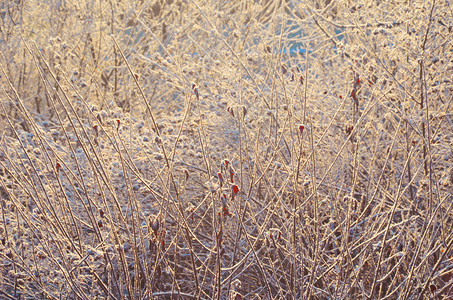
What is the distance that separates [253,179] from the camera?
2021 millimetres

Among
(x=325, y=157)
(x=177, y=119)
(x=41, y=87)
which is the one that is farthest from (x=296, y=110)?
(x=41, y=87)

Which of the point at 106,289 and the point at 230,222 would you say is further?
the point at 230,222

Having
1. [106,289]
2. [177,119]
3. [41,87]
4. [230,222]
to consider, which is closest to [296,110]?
[177,119]

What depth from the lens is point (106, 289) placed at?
2088 millimetres

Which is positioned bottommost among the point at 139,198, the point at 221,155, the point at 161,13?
the point at 139,198

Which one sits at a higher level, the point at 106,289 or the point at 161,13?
the point at 161,13

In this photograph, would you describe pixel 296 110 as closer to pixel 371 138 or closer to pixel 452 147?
pixel 371 138

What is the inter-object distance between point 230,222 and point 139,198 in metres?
0.87

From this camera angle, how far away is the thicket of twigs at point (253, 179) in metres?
1.96

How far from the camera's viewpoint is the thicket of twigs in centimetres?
196

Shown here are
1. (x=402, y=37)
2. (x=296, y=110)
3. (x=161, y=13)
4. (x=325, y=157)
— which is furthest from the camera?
(x=161, y=13)

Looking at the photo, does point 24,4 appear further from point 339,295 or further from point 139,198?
point 339,295

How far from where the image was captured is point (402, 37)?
271 cm

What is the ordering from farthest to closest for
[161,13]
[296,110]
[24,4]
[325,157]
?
[161,13] < [24,4] < [296,110] < [325,157]
